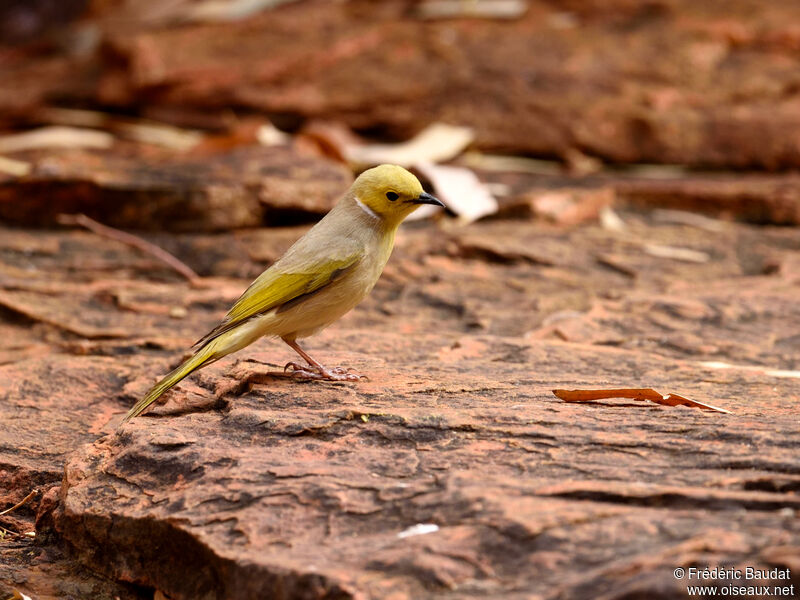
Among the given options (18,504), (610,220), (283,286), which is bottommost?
(18,504)

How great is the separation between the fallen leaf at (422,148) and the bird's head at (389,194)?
145 inches

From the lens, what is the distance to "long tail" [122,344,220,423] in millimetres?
4508

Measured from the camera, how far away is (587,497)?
3344 millimetres

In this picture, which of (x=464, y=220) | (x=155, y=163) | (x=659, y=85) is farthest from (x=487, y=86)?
(x=155, y=163)

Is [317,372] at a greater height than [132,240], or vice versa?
[317,372]

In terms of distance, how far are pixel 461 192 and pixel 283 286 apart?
398cm

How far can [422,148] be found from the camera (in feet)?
31.8

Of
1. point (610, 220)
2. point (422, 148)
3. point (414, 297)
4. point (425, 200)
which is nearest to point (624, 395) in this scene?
point (425, 200)

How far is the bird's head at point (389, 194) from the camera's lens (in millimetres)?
5355

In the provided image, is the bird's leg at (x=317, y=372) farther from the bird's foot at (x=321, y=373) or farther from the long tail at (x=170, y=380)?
the long tail at (x=170, y=380)

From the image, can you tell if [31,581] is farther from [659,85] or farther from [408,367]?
[659,85]

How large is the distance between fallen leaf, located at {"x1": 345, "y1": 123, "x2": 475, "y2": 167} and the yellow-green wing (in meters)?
4.08

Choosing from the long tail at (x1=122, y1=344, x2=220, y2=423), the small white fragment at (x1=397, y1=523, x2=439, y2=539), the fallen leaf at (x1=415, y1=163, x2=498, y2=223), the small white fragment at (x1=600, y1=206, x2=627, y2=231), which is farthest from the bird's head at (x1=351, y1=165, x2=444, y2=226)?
the small white fragment at (x1=600, y1=206, x2=627, y2=231)

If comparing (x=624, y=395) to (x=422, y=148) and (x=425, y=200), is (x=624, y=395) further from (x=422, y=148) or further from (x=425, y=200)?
(x=422, y=148)
